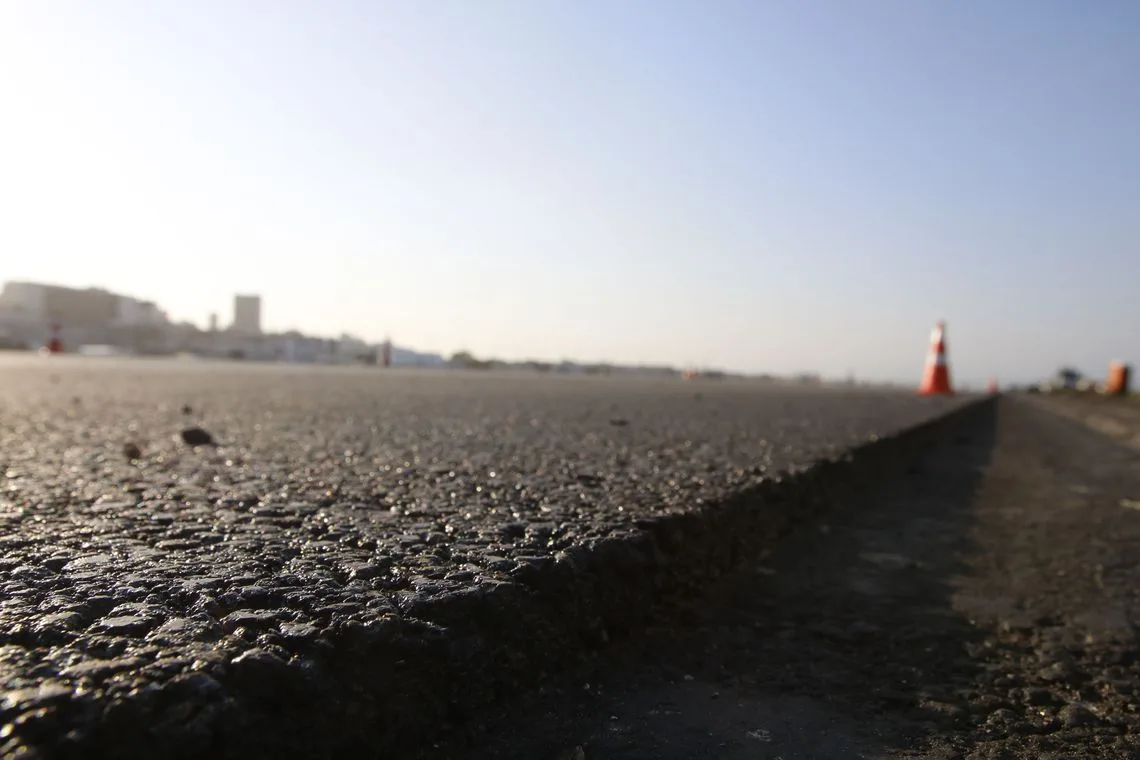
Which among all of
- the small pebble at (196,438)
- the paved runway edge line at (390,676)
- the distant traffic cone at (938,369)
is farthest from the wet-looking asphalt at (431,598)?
the distant traffic cone at (938,369)

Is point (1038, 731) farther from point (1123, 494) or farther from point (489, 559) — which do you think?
point (1123, 494)

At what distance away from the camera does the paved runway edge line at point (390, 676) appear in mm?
868

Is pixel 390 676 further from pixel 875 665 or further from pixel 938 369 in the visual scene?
pixel 938 369

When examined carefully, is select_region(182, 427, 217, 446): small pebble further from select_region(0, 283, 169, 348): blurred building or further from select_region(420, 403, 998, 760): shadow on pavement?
select_region(0, 283, 169, 348): blurred building

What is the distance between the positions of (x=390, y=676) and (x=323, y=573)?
362 mm

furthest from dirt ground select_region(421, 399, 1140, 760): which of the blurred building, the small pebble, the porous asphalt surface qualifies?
the blurred building

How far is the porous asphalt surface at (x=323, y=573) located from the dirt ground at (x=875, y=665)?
113 millimetres

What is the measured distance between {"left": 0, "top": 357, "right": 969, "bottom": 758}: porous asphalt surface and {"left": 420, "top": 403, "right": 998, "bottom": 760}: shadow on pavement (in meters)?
0.08

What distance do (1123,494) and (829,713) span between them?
4177mm

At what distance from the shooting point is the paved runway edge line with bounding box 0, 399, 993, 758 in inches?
34.2

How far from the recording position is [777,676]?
158 centimetres

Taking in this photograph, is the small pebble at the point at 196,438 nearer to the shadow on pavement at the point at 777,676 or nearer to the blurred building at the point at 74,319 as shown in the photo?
the shadow on pavement at the point at 777,676

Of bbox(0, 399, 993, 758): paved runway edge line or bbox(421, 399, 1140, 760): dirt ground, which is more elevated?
bbox(0, 399, 993, 758): paved runway edge line

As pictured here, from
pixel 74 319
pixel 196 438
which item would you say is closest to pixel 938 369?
pixel 196 438
